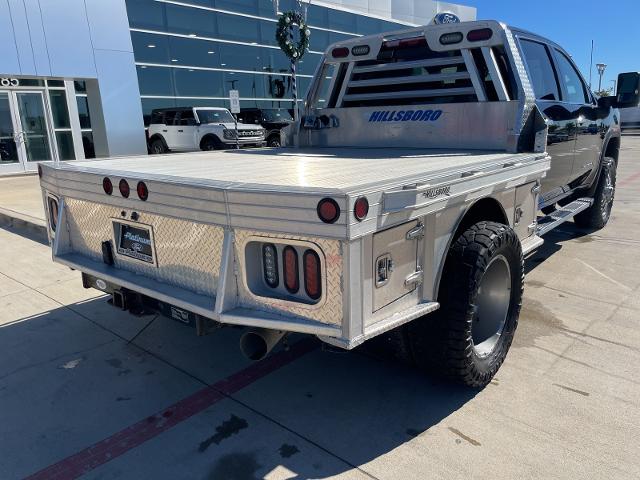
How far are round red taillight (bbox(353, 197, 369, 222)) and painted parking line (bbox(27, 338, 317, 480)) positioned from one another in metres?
1.70

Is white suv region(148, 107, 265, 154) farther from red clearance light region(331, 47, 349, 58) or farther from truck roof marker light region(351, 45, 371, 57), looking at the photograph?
truck roof marker light region(351, 45, 371, 57)

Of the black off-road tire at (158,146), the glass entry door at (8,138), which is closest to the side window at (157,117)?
the black off-road tire at (158,146)

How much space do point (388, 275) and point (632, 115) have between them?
39.8m

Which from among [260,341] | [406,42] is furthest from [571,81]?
[260,341]

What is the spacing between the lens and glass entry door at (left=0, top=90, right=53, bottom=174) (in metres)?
14.8

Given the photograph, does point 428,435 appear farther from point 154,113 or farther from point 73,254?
point 154,113

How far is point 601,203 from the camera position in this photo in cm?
665

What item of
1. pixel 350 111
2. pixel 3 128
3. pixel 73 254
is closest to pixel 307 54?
pixel 3 128

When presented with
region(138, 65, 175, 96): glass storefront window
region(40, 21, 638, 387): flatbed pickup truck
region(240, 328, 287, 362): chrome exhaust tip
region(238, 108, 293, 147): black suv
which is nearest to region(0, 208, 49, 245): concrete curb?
region(40, 21, 638, 387): flatbed pickup truck

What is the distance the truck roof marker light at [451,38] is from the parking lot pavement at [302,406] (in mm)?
2307

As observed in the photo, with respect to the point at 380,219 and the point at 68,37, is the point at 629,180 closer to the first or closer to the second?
the point at 380,219

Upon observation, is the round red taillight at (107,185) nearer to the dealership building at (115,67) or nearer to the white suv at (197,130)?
the dealership building at (115,67)

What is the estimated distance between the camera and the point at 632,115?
35250 millimetres

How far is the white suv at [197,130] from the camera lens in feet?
58.2
